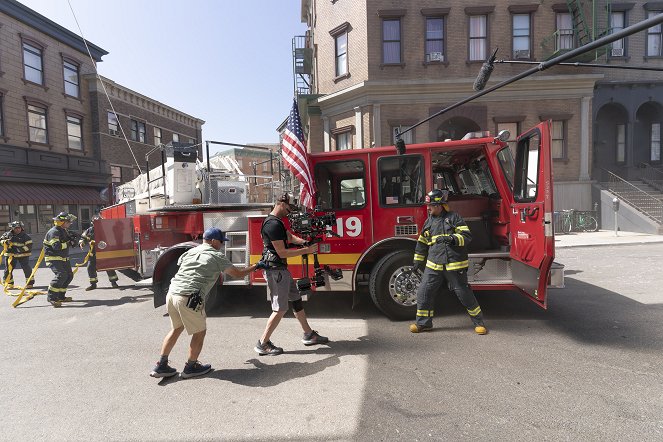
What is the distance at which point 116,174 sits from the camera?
2420 centimetres

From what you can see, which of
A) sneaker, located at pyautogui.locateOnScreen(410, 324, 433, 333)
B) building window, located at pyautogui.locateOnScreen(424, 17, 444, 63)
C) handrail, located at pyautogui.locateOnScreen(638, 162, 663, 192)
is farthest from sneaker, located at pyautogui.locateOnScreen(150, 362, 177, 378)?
→ handrail, located at pyautogui.locateOnScreen(638, 162, 663, 192)

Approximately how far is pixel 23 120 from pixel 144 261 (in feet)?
61.1

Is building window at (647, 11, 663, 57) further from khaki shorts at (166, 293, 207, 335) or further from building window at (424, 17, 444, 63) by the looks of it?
khaki shorts at (166, 293, 207, 335)

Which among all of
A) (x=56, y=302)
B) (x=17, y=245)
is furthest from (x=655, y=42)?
(x=17, y=245)

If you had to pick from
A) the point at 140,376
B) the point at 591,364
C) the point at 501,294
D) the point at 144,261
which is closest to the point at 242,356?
the point at 140,376

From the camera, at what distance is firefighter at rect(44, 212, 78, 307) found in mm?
6480

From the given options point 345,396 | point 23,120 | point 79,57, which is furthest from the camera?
point 79,57

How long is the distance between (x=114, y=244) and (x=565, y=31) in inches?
713

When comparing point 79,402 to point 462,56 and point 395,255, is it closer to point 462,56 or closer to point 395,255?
point 395,255

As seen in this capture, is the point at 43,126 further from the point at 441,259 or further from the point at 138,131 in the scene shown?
the point at 441,259

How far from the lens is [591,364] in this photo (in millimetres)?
3436

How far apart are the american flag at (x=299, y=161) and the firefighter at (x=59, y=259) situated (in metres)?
4.95

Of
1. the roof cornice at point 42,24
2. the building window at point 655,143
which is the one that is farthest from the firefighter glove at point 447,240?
the roof cornice at point 42,24

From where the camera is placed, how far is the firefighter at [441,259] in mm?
4172
